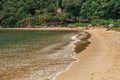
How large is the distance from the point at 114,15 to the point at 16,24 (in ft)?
138

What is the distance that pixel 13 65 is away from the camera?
98.2 feet

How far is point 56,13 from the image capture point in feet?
522

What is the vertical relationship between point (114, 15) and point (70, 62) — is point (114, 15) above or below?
below

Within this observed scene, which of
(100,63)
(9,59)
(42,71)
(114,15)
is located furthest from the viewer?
(114,15)

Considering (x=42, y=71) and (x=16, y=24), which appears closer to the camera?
(x=42, y=71)

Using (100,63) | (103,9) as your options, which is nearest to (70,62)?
(100,63)

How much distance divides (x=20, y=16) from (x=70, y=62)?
130 meters

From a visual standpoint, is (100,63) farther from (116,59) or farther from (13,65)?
(13,65)

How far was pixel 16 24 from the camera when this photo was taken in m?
154

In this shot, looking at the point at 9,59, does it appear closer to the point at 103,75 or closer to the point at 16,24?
the point at 103,75

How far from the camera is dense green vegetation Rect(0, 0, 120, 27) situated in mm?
148750

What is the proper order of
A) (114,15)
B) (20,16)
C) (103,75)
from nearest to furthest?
(103,75) → (114,15) → (20,16)

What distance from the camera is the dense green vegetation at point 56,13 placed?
488 ft

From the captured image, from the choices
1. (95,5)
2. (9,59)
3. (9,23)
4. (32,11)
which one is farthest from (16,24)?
(9,59)
